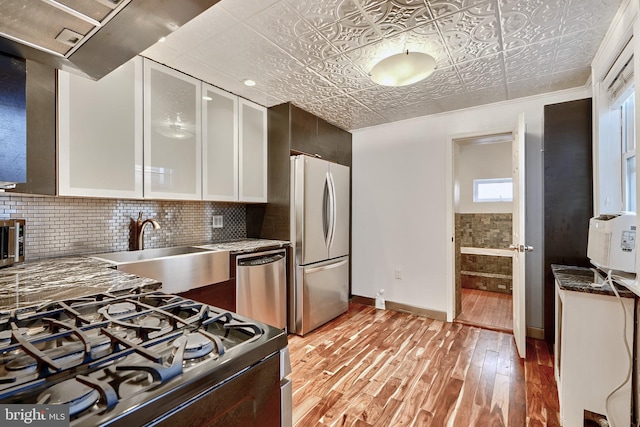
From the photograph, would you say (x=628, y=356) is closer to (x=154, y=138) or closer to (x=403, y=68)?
(x=403, y=68)

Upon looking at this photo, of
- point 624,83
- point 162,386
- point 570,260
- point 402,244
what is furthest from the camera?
point 402,244

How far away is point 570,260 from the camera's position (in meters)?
2.37

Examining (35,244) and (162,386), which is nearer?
(162,386)

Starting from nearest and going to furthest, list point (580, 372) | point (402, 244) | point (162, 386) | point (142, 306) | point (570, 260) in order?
point (162, 386)
point (142, 306)
point (580, 372)
point (570, 260)
point (402, 244)

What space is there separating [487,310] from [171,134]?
394 cm

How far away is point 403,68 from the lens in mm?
1850

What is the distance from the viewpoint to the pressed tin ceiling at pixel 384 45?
1599mm

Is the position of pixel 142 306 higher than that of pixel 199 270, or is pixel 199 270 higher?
pixel 142 306

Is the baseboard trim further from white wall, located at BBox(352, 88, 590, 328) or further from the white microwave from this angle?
the white microwave

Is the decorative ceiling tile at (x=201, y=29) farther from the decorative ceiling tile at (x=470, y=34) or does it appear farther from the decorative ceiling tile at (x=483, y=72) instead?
the decorative ceiling tile at (x=483, y=72)

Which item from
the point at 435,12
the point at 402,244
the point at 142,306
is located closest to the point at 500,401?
the point at 402,244

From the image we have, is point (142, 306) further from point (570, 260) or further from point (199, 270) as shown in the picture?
point (570, 260)

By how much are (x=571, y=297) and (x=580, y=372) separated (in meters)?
0.41

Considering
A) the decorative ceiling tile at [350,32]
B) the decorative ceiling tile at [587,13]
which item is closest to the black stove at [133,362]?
the decorative ceiling tile at [350,32]
